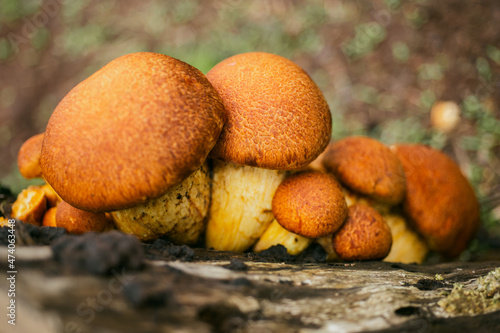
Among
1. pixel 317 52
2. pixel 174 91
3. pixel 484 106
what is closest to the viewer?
pixel 174 91

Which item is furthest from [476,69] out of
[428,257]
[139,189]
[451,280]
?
[139,189]

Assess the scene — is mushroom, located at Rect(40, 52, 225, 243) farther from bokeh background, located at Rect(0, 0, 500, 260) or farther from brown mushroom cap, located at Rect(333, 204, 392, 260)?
bokeh background, located at Rect(0, 0, 500, 260)

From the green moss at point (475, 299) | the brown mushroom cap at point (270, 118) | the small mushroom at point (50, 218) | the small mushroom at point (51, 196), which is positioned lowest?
the green moss at point (475, 299)

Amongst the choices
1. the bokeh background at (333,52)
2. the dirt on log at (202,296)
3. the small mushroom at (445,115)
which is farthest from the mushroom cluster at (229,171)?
the small mushroom at (445,115)

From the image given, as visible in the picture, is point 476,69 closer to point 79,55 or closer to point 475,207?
point 475,207

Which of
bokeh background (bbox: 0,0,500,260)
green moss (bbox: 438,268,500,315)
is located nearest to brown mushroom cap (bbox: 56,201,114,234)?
green moss (bbox: 438,268,500,315)

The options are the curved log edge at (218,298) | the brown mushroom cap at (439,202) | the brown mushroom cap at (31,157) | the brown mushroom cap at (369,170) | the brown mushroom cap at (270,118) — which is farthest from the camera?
the brown mushroom cap at (439,202)

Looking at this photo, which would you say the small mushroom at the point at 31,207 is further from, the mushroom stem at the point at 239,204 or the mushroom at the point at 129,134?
the mushroom stem at the point at 239,204
